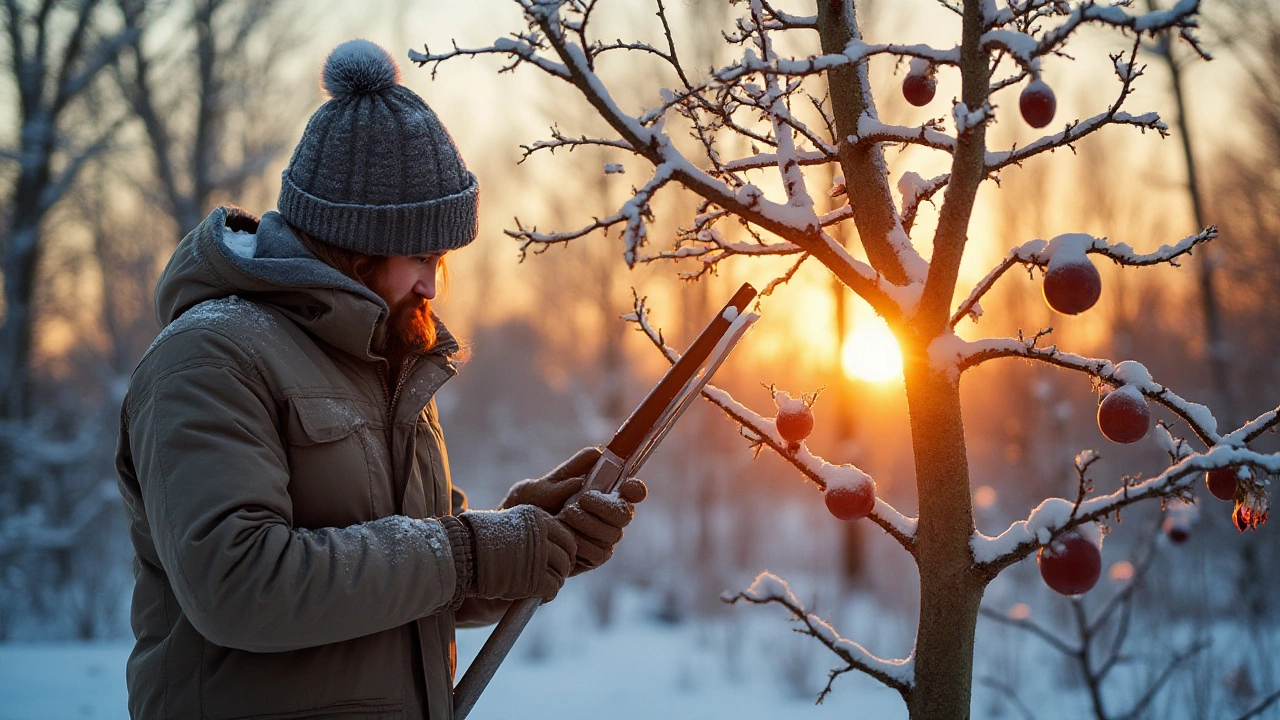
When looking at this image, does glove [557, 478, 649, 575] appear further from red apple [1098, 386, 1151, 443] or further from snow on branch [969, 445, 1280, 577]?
red apple [1098, 386, 1151, 443]

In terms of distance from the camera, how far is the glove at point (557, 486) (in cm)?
172

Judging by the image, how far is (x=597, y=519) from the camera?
161 cm

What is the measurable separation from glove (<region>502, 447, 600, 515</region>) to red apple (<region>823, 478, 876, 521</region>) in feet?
1.63

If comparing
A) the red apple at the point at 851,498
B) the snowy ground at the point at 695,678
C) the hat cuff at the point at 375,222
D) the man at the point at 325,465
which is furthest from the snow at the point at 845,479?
the snowy ground at the point at 695,678

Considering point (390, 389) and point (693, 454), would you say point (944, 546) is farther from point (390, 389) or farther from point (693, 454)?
point (693, 454)

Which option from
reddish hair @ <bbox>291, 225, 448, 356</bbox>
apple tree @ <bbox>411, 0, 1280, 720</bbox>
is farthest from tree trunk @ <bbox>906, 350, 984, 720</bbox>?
reddish hair @ <bbox>291, 225, 448, 356</bbox>

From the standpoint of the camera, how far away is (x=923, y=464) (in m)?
1.42

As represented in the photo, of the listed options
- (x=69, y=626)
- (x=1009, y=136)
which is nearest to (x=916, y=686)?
(x=69, y=626)

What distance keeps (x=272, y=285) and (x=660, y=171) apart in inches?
27.9

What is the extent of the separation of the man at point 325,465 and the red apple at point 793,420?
1.01 ft

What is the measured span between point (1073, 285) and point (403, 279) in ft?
3.75

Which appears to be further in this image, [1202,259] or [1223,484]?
A: [1202,259]

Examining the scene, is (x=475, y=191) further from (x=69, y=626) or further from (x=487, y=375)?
(x=487, y=375)

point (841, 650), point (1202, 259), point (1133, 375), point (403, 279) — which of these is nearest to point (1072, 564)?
point (1133, 375)
